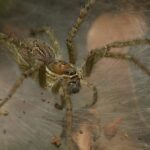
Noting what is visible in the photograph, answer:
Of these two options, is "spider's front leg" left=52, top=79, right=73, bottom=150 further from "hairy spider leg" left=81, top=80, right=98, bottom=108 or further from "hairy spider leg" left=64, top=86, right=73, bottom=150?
"hairy spider leg" left=81, top=80, right=98, bottom=108

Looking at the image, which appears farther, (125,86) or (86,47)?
(86,47)

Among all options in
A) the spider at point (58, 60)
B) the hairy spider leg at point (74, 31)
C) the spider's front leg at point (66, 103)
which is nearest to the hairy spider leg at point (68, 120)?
the spider's front leg at point (66, 103)

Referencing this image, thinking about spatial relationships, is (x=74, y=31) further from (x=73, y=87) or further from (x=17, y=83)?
(x=17, y=83)

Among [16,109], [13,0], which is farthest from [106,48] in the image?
[13,0]

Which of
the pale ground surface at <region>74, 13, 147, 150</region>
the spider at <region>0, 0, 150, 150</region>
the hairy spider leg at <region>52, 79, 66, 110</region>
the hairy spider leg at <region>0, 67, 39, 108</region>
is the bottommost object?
the pale ground surface at <region>74, 13, 147, 150</region>

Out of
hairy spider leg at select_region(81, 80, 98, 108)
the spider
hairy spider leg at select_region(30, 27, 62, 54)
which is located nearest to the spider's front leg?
the spider

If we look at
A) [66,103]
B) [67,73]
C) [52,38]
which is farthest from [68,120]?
[52,38]

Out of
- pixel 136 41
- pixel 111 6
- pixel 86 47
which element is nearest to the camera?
pixel 136 41

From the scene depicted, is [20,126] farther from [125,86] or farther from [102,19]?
[102,19]
